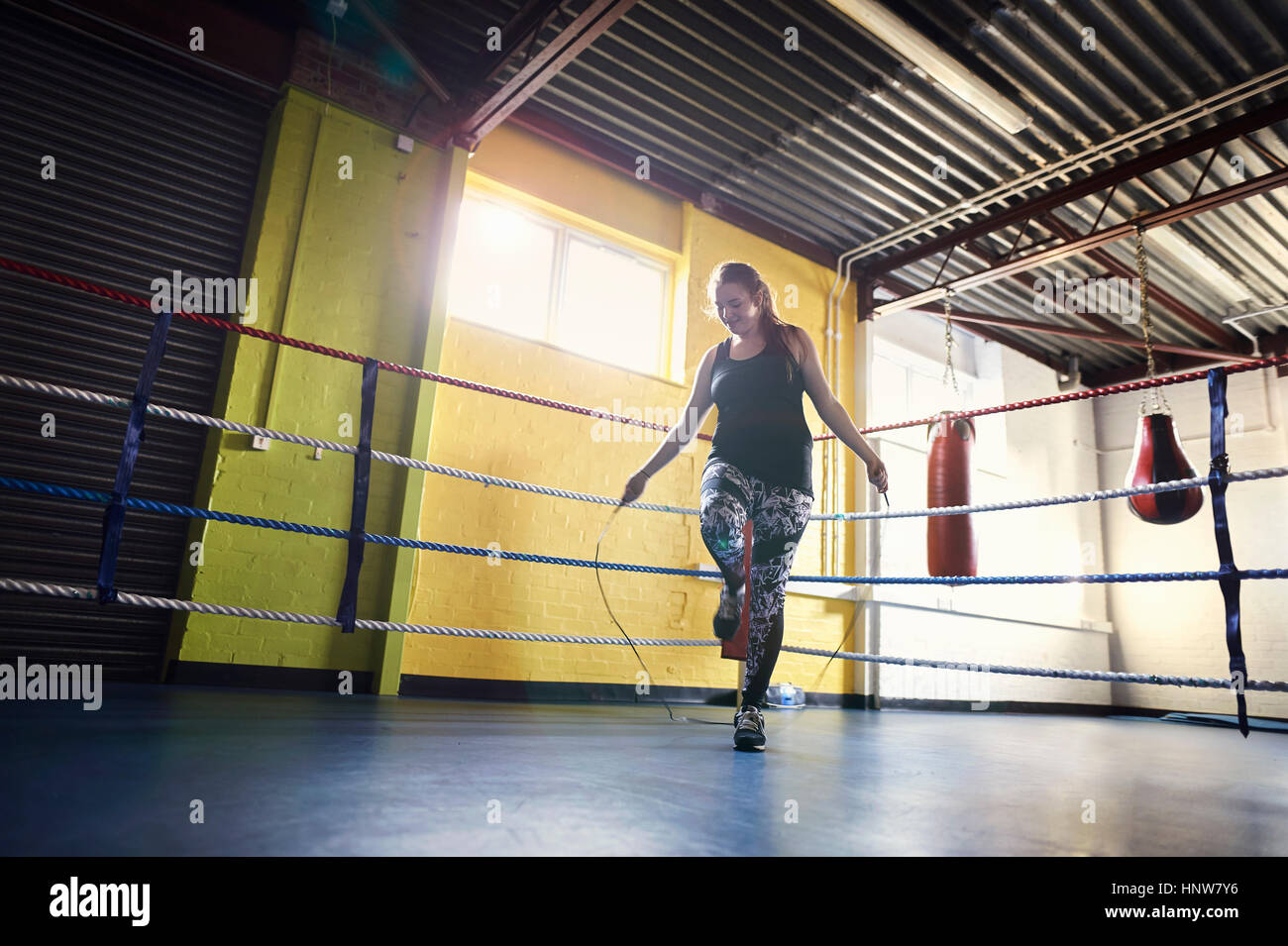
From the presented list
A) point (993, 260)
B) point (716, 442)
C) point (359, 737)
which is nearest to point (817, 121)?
point (993, 260)

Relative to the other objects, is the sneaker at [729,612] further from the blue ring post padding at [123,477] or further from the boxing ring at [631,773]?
the blue ring post padding at [123,477]

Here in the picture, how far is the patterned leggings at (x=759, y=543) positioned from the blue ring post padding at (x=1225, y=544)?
113 cm

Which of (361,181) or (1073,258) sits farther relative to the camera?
(1073,258)

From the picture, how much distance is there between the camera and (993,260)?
20.9 ft

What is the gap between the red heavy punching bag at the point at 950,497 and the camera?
5168 mm

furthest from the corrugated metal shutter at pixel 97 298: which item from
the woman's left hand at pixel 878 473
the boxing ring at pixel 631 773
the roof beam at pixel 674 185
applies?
the woman's left hand at pixel 878 473

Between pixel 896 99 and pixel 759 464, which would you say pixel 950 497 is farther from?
pixel 759 464

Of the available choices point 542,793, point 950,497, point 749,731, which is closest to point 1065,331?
point 950,497

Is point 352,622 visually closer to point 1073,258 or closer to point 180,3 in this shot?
point 180,3

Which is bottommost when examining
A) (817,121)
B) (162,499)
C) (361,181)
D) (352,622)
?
(352,622)
